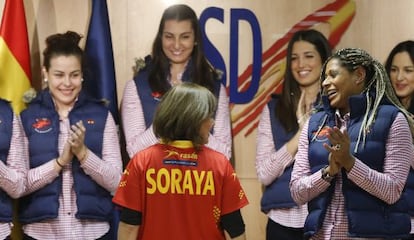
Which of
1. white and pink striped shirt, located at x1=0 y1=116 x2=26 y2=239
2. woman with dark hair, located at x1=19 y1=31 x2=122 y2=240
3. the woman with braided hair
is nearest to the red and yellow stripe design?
woman with dark hair, located at x1=19 y1=31 x2=122 y2=240

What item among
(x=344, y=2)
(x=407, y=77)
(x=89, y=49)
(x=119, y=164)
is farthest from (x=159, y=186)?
(x=344, y=2)

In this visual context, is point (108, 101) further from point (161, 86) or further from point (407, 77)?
point (407, 77)

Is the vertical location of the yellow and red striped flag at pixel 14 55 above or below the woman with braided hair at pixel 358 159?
above

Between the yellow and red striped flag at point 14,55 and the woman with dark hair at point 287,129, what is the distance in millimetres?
1430

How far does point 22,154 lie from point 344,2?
7.45ft

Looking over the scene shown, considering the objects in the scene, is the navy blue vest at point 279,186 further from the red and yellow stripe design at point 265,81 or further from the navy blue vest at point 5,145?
the navy blue vest at point 5,145

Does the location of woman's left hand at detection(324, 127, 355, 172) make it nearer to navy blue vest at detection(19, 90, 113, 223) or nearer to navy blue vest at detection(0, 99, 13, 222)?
navy blue vest at detection(19, 90, 113, 223)

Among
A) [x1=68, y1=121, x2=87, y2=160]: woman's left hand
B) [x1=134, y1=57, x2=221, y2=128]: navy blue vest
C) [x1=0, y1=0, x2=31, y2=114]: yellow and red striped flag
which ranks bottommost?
[x1=68, y1=121, x2=87, y2=160]: woman's left hand

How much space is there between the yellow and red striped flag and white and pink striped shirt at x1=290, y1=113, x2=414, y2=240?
1.95m

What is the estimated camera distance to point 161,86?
4.03 metres

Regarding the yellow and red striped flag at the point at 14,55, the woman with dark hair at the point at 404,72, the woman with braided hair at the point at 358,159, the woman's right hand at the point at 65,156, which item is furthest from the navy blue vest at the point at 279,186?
the yellow and red striped flag at the point at 14,55

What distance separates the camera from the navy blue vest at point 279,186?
3834mm

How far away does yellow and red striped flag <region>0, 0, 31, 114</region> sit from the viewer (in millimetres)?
3955

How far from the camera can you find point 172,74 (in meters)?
4.11
